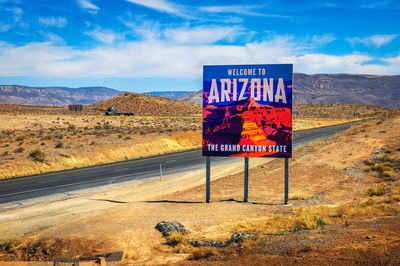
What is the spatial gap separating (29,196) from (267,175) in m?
17.8

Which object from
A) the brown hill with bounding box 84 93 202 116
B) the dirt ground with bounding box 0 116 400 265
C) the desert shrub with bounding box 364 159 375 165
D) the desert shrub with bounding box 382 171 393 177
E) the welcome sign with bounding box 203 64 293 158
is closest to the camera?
the dirt ground with bounding box 0 116 400 265

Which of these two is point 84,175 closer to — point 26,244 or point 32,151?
point 32,151

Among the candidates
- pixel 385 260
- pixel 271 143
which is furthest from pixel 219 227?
pixel 385 260

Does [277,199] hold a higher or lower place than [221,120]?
lower

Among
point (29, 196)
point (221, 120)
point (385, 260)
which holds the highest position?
point (221, 120)

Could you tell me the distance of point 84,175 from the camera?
30594 millimetres

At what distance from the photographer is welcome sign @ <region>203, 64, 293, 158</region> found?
1733cm

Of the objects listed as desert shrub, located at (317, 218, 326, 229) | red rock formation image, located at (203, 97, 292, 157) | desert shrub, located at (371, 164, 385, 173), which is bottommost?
desert shrub, located at (317, 218, 326, 229)

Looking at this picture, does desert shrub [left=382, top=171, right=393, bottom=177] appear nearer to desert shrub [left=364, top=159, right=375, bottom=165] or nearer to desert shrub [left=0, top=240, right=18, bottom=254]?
desert shrub [left=364, top=159, right=375, bottom=165]

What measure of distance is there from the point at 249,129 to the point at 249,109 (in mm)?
1086

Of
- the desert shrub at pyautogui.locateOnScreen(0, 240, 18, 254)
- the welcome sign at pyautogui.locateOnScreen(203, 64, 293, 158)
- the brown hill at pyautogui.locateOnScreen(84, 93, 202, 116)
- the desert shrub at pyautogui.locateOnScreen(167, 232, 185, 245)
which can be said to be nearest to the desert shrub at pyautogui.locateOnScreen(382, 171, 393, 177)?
the welcome sign at pyautogui.locateOnScreen(203, 64, 293, 158)

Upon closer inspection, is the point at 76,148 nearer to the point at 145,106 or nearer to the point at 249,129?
the point at 249,129

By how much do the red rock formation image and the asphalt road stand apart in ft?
42.6

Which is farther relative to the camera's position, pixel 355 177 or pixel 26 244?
pixel 355 177
